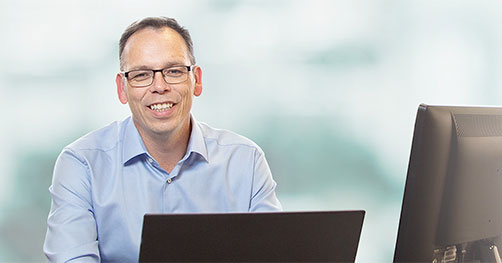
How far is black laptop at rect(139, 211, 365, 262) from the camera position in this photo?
1.04 m

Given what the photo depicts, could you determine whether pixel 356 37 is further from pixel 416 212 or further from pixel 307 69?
pixel 416 212

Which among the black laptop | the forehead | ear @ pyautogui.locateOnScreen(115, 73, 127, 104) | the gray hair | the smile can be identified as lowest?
the black laptop

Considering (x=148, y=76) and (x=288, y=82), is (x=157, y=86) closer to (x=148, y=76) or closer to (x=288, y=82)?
(x=148, y=76)

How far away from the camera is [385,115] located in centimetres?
329

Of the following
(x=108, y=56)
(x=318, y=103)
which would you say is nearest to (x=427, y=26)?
(x=318, y=103)

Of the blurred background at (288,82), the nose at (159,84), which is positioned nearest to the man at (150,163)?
the nose at (159,84)

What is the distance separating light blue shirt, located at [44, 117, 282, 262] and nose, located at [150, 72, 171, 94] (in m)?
0.18

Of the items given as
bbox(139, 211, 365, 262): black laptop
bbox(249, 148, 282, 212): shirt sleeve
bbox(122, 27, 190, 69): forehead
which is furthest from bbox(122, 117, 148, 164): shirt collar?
bbox(139, 211, 365, 262): black laptop

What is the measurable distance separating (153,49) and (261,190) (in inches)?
22.0

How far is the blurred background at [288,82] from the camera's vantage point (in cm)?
299

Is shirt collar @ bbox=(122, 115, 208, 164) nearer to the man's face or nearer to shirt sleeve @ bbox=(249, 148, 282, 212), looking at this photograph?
the man's face

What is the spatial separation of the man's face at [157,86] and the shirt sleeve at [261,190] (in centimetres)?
29

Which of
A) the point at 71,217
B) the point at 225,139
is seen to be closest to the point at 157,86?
the point at 225,139

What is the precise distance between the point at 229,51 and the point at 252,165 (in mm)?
1200
